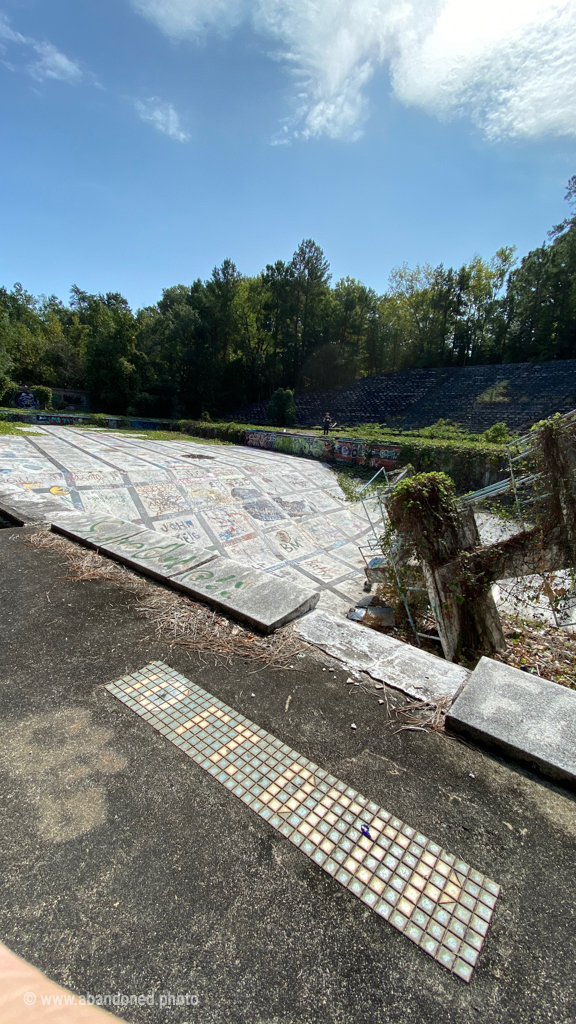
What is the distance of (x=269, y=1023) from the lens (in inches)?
38.7

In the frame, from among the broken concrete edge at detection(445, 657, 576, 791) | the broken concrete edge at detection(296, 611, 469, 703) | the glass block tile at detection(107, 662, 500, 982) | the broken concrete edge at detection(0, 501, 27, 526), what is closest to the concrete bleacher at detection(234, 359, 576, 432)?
the broken concrete edge at detection(296, 611, 469, 703)

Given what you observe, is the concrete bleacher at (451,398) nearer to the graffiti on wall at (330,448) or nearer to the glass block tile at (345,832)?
the graffiti on wall at (330,448)

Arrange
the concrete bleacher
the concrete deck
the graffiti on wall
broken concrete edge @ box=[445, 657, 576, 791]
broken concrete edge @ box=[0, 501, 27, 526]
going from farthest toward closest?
the concrete bleacher, the graffiti on wall, broken concrete edge @ box=[0, 501, 27, 526], broken concrete edge @ box=[445, 657, 576, 791], the concrete deck

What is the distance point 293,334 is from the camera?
113ft

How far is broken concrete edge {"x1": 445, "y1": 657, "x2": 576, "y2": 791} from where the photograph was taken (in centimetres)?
171

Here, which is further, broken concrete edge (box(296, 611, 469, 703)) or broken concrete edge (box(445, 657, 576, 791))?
broken concrete edge (box(296, 611, 469, 703))

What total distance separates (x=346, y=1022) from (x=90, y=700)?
157cm

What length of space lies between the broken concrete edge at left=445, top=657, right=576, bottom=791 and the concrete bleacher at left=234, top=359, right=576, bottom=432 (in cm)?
2186

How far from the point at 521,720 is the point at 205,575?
7.93 ft

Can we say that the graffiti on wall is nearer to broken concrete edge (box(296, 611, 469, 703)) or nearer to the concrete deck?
broken concrete edge (box(296, 611, 469, 703))

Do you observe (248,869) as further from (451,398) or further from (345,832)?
(451,398)

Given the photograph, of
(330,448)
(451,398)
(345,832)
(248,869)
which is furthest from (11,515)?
(451,398)

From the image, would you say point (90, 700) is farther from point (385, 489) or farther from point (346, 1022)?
point (385, 489)

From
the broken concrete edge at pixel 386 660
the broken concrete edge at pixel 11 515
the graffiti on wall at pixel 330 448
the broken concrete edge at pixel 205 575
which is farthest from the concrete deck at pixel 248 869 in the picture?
the graffiti on wall at pixel 330 448
